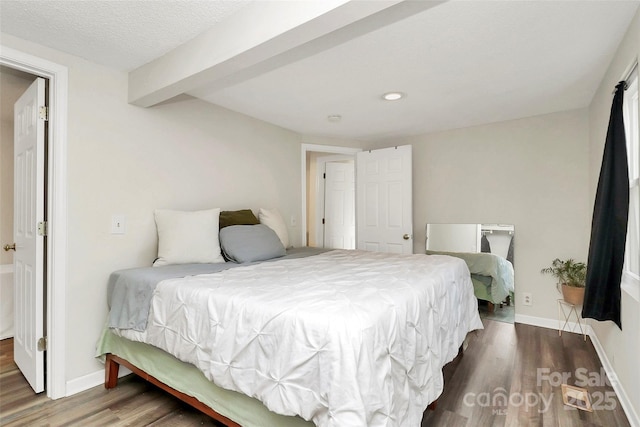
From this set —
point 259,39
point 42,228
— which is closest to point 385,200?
point 259,39

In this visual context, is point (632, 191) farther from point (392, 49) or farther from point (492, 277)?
point (492, 277)

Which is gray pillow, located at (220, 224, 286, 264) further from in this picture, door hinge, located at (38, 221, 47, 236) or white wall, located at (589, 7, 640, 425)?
white wall, located at (589, 7, 640, 425)

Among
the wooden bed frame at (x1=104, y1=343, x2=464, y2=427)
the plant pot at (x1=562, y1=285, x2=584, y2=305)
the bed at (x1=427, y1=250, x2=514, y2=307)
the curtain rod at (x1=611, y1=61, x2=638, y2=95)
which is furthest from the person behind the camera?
the bed at (x1=427, y1=250, x2=514, y2=307)

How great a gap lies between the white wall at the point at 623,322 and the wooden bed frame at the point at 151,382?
3.49 ft

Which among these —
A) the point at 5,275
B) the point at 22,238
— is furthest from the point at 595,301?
the point at 5,275

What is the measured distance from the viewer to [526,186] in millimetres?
3486

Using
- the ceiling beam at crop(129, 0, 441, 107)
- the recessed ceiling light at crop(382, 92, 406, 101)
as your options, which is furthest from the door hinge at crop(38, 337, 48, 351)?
the recessed ceiling light at crop(382, 92, 406, 101)

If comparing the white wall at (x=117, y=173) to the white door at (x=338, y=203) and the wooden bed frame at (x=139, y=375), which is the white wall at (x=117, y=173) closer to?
the wooden bed frame at (x=139, y=375)

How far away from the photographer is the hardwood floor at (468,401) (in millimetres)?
1799

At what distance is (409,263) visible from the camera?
2.30 m

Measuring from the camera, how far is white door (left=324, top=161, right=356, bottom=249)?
501 centimetres

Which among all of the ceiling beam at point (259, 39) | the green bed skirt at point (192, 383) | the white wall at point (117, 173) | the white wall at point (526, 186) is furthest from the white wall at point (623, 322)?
the white wall at point (117, 173)

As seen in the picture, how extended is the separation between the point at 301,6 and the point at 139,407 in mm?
2313

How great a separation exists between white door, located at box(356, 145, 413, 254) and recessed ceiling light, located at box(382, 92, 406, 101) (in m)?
1.22
